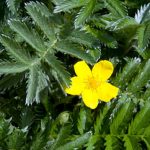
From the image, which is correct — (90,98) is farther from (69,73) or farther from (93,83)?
(69,73)

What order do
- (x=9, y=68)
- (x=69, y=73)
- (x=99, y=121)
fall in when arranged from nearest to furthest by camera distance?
1. (x=9, y=68)
2. (x=69, y=73)
3. (x=99, y=121)

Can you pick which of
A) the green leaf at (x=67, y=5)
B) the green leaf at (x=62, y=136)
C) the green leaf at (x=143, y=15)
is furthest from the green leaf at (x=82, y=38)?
the green leaf at (x=62, y=136)

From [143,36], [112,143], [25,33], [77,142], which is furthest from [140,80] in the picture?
[25,33]

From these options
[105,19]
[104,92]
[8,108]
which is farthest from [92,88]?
[8,108]

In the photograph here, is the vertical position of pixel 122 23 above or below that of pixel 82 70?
above

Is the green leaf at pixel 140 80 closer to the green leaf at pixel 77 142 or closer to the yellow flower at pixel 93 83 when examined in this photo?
the yellow flower at pixel 93 83

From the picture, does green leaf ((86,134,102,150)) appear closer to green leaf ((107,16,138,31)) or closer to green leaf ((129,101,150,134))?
green leaf ((129,101,150,134))

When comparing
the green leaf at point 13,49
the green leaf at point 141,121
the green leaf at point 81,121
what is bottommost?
the green leaf at point 141,121

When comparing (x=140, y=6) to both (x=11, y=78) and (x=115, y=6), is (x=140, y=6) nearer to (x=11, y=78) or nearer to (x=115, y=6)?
(x=115, y=6)
